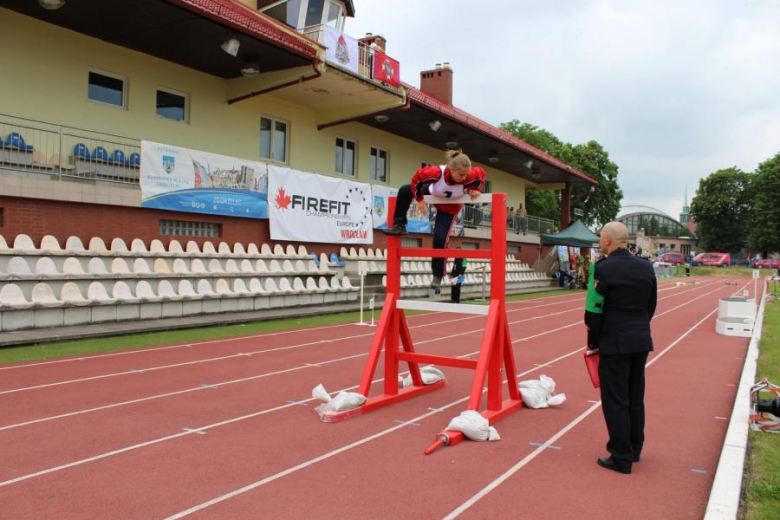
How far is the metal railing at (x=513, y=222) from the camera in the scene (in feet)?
90.9

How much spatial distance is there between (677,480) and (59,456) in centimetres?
479

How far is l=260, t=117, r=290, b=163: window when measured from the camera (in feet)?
61.6

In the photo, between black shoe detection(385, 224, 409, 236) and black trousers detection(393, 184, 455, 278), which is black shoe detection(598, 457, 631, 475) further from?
black shoe detection(385, 224, 409, 236)

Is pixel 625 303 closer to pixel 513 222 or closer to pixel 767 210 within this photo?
pixel 513 222

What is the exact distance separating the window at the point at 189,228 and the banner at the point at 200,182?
0.56 m

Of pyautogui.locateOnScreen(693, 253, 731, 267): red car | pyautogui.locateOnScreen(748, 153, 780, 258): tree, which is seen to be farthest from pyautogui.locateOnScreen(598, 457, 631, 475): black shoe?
pyautogui.locateOnScreen(693, 253, 731, 267): red car

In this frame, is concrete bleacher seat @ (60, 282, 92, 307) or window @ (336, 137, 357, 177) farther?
window @ (336, 137, 357, 177)

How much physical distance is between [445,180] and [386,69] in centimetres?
1358

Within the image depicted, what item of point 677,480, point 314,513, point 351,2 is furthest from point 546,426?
point 351,2

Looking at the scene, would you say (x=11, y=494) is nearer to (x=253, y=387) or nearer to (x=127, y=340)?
(x=253, y=387)

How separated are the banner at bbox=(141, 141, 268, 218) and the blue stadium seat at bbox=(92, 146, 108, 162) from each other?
3.44 feet

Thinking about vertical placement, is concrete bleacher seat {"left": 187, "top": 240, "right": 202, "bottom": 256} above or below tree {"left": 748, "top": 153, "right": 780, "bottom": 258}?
below

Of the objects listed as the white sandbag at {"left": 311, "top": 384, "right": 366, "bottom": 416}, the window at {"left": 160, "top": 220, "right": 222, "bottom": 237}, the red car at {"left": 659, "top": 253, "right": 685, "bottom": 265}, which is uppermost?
the window at {"left": 160, "top": 220, "right": 222, "bottom": 237}

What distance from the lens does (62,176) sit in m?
12.5
